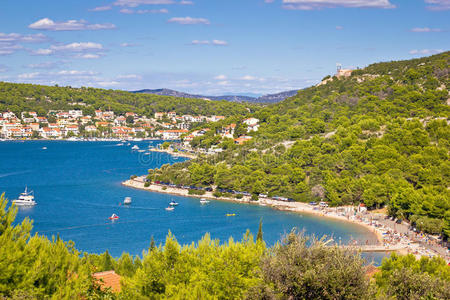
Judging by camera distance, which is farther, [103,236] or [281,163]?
[281,163]

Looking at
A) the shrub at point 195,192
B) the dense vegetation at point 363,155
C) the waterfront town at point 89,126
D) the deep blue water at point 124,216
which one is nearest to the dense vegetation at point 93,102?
the waterfront town at point 89,126

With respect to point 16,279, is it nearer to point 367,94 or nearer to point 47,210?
point 47,210

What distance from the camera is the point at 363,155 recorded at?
35719 mm

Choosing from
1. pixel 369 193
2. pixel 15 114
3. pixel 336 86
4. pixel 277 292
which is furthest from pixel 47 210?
pixel 15 114

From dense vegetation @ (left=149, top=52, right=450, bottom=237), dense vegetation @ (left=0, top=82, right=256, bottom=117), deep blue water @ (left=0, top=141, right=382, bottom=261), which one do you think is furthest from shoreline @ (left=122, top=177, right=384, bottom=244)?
dense vegetation @ (left=0, top=82, right=256, bottom=117)

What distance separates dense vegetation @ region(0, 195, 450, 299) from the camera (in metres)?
8.55

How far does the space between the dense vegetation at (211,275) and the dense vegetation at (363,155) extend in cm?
1588

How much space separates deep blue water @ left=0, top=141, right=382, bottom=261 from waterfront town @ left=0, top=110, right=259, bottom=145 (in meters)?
44.5

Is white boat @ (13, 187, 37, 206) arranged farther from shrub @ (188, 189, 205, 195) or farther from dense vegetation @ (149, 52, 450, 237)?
shrub @ (188, 189, 205, 195)

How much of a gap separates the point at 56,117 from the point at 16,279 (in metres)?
98.1

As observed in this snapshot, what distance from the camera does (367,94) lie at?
2103 inches

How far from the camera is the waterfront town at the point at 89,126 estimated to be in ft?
307

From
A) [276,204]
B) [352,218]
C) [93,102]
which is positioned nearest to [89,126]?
[93,102]

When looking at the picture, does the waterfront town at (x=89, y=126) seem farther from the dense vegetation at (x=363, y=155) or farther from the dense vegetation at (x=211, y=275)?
the dense vegetation at (x=211, y=275)
